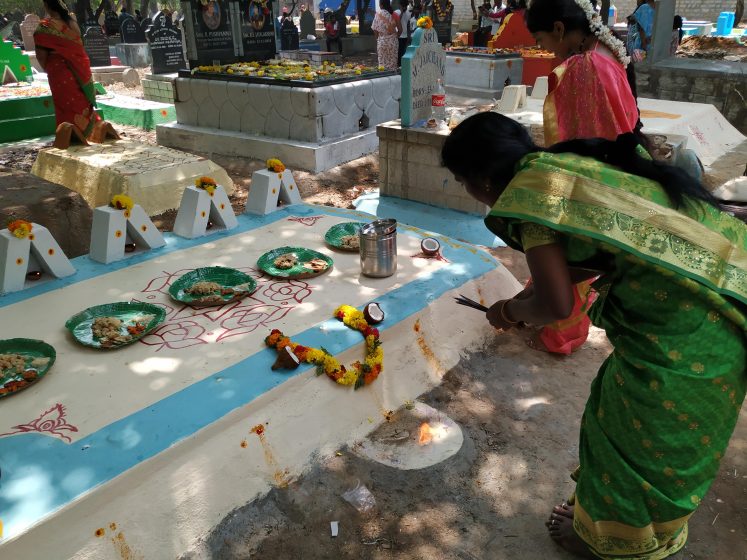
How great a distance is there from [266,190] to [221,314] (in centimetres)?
164

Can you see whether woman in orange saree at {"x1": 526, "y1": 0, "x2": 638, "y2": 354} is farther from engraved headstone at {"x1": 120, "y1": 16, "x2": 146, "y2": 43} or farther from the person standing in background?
engraved headstone at {"x1": 120, "y1": 16, "x2": 146, "y2": 43}

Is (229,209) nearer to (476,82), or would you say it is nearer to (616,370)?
(616,370)

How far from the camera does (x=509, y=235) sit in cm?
173

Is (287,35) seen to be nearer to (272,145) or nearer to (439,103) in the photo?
(272,145)

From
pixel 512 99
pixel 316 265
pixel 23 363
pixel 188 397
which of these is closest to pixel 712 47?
pixel 512 99

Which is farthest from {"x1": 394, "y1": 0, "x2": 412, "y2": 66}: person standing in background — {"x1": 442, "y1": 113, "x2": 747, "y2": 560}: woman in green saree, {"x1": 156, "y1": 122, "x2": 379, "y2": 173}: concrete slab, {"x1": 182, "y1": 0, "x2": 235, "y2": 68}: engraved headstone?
{"x1": 442, "y1": 113, "x2": 747, "y2": 560}: woman in green saree

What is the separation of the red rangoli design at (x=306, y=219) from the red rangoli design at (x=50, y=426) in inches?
93.0

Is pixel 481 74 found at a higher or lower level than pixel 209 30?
lower

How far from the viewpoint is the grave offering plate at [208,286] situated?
319 cm

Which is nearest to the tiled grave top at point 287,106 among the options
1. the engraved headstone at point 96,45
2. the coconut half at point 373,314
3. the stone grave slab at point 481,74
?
the stone grave slab at point 481,74

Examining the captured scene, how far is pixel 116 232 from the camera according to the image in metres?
3.69

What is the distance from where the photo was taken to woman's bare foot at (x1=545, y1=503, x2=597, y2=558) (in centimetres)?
220

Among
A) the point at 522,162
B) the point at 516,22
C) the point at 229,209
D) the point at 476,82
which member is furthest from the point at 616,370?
the point at 516,22

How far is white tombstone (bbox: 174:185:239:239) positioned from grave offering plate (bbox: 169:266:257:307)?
0.73 metres
